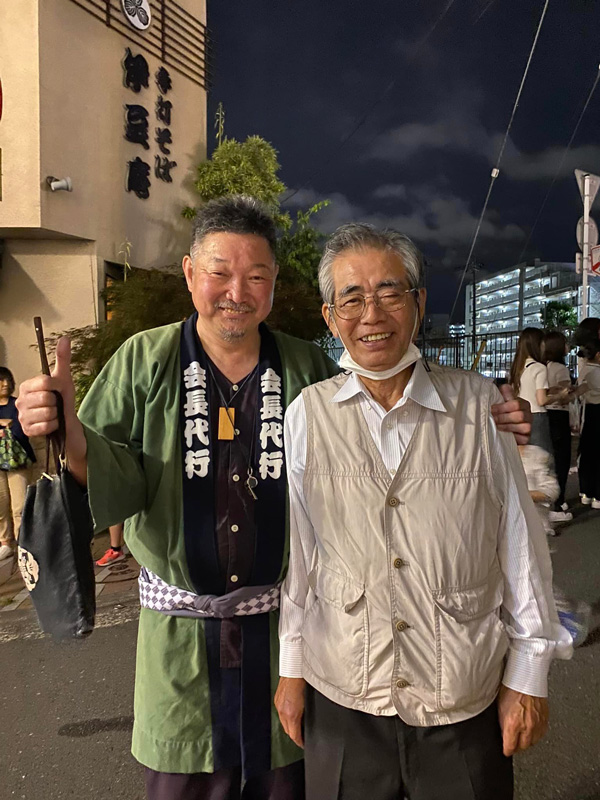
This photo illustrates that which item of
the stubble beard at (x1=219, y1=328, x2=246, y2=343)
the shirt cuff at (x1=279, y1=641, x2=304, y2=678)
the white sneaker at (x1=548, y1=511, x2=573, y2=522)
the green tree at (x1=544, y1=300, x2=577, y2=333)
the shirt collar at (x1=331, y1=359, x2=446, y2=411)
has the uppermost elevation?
the green tree at (x1=544, y1=300, x2=577, y2=333)

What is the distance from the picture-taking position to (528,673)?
1.54 meters

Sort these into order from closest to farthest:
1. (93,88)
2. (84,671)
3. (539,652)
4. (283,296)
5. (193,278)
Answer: (539,652) → (193,278) → (84,671) → (283,296) → (93,88)

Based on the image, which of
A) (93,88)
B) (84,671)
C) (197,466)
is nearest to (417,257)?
(197,466)

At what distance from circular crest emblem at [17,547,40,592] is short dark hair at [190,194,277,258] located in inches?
43.4

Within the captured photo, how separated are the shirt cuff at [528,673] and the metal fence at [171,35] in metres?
11.0

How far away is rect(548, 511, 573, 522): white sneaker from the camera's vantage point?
249 inches

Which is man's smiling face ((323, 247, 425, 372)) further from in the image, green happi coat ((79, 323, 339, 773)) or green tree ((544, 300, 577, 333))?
Result: green tree ((544, 300, 577, 333))

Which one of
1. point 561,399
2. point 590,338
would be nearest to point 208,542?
point 561,399

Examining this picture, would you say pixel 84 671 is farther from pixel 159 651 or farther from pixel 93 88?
pixel 93 88

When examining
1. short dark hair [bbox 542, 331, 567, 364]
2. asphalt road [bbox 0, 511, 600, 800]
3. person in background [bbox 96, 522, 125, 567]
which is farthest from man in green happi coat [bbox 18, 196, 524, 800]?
→ short dark hair [bbox 542, 331, 567, 364]

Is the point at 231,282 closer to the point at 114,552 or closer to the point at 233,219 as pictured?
the point at 233,219

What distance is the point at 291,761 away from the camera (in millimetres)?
1948

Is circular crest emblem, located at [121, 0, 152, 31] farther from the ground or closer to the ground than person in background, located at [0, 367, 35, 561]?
farther from the ground

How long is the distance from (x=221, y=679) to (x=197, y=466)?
0.71 meters
